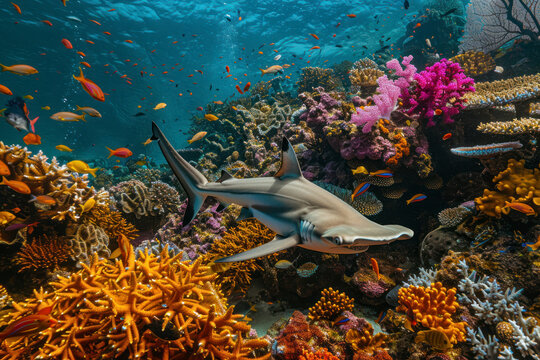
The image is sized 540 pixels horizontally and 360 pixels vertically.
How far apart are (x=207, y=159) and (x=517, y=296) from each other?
34.5 feet

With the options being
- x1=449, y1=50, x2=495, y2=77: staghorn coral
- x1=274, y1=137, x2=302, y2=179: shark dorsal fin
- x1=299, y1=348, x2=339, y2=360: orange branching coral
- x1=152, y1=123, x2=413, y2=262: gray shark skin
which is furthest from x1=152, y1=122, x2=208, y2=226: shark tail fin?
x1=449, y1=50, x2=495, y2=77: staghorn coral

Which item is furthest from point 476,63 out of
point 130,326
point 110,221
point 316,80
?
point 110,221

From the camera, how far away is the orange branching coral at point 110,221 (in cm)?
515

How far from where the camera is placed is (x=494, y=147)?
366 cm

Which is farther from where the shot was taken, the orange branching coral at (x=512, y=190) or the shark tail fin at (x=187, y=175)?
the orange branching coral at (x=512, y=190)

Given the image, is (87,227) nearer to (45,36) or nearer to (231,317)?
(231,317)

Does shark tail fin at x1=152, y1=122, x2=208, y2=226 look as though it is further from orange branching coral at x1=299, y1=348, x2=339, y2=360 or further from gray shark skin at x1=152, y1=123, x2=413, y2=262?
orange branching coral at x1=299, y1=348, x2=339, y2=360

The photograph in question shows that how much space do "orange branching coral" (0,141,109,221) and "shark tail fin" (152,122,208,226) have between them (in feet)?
10.7

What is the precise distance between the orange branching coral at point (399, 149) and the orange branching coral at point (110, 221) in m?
6.38

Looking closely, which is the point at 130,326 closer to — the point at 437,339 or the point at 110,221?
the point at 437,339

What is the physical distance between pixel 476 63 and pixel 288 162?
1310 centimetres

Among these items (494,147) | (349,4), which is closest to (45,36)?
(349,4)

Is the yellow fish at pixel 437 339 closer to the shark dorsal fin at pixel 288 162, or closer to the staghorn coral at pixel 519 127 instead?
the shark dorsal fin at pixel 288 162

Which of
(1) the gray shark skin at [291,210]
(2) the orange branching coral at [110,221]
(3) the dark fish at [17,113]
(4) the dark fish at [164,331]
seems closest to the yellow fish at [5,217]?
(2) the orange branching coral at [110,221]
